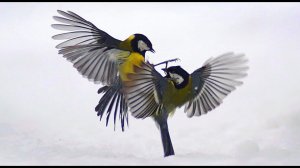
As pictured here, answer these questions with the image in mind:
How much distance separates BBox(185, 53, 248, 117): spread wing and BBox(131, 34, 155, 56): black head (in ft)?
0.75

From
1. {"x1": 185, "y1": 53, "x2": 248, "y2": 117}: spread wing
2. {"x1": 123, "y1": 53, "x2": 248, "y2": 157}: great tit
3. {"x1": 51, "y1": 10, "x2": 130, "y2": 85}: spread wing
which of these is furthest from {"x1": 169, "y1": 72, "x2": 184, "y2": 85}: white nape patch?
{"x1": 51, "y1": 10, "x2": 130, "y2": 85}: spread wing

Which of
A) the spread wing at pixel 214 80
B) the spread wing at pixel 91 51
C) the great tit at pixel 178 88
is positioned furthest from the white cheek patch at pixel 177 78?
the spread wing at pixel 91 51

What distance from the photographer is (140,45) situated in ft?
9.38

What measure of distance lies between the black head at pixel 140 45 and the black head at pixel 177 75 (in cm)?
16

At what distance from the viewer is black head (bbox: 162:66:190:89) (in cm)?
274

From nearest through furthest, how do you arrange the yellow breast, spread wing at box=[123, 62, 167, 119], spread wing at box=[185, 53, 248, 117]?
1. spread wing at box=[123, 62, 167, 119]
2. the yellow breast
3. spread wing at box=[185, 53, 248, 117]

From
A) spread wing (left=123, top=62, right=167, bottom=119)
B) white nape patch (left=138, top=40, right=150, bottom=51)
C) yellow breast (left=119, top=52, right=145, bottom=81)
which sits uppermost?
white nape patch (left=138, top=40, right=150, bottom=51)

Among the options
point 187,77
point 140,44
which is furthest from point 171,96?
point 140,44

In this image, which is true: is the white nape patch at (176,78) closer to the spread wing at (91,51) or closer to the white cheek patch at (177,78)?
the white cheek patch at (177,78)

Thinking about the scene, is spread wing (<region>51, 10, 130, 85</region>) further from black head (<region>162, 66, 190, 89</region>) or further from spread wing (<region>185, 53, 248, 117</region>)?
spread wing (<region>185, 53, 248, 117</region>)

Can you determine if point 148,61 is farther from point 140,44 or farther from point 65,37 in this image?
point 65,37

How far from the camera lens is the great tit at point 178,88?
2.67 m

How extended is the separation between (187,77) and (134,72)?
24cm

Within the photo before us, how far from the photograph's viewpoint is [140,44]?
286cm
